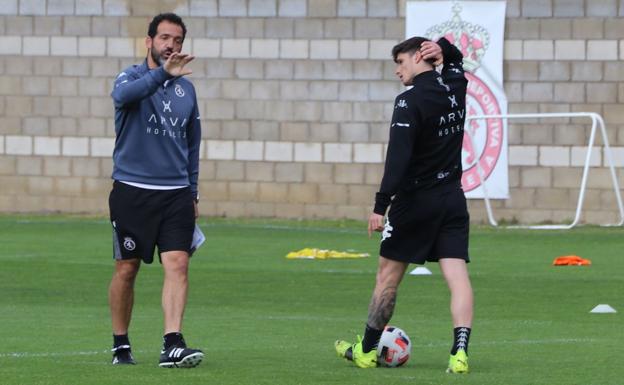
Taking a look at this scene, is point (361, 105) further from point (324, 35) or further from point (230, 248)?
point (230, 248)

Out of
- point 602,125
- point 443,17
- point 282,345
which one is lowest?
point 282,345

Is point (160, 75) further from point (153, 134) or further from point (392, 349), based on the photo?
point (392, 349)

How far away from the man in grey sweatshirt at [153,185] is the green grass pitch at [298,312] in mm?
476

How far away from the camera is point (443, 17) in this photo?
999 inches

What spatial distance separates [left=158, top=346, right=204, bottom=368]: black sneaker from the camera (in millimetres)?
9430

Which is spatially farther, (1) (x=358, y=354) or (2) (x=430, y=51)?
(1) (x=358, y=354)

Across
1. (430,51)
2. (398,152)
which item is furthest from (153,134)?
(430,51)

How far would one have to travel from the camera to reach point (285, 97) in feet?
85.4

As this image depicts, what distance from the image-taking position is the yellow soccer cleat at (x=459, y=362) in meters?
9.34

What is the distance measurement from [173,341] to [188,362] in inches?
6.6

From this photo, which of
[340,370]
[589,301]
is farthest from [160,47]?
[589,301]

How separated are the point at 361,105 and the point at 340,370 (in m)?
16.4

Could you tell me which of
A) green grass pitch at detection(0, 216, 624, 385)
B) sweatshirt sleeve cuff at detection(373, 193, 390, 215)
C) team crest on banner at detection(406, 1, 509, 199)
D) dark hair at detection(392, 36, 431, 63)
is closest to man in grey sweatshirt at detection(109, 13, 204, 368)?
green grass pitch at detection(0, 216, 624, 385)

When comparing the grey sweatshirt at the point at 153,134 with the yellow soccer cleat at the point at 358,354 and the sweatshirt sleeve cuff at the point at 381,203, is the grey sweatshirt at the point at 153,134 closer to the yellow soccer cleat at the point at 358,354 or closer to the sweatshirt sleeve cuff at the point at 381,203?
the sweatshirt sleeve cuff at the point at 381,203
